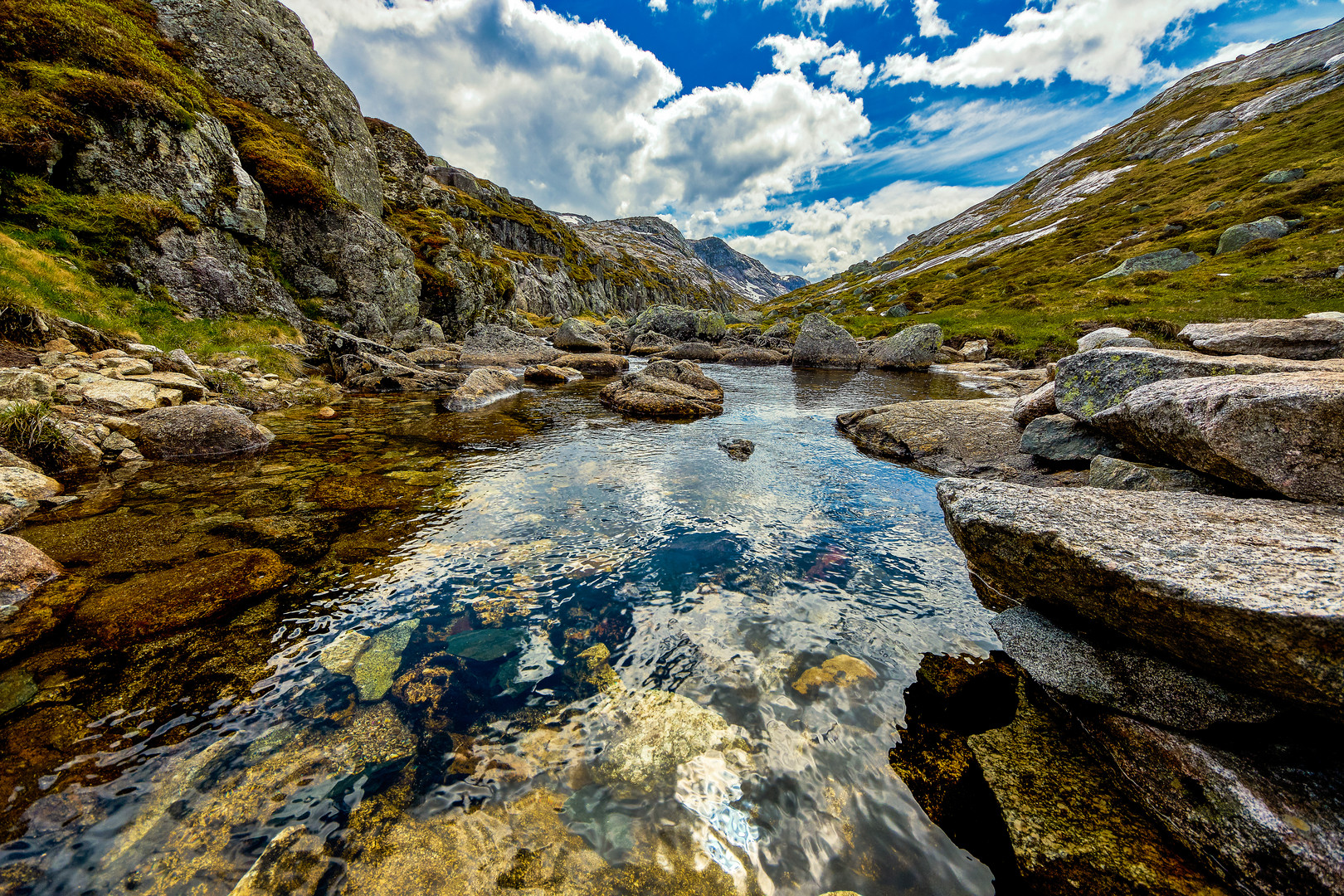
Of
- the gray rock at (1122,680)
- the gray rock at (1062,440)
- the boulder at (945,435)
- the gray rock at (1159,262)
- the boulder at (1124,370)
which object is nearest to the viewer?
the gray rock at (1122,680)

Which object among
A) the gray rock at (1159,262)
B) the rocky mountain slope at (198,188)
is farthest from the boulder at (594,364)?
the gray rock at (1159,262)

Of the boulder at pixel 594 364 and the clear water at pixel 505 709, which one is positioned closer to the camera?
the clear water at pixel 505 709

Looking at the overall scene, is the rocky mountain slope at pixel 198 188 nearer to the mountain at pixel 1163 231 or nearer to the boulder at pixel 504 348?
the boulder at pixel 504 348

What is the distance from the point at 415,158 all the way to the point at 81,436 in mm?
66417

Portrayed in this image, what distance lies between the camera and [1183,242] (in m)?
52.3

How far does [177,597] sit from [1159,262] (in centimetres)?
7814

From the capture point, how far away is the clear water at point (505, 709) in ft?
11.6

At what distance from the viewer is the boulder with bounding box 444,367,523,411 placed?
2045cm

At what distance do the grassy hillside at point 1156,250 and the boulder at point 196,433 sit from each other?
1645 inches

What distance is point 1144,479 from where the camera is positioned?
7477 millimetres

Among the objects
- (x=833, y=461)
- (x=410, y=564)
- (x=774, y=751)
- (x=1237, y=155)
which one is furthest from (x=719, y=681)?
(x=1237, y=155)

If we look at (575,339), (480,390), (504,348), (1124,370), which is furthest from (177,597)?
(575,339)

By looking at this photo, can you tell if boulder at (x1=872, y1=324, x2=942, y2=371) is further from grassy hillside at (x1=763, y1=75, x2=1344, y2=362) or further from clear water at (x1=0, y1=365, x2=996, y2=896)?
clear water at (x1=0, y1=365, x2=996, y2=896)

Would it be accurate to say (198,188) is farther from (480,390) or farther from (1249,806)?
(1249,806)
